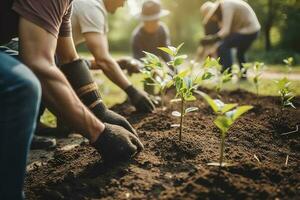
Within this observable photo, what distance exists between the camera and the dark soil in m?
1.96

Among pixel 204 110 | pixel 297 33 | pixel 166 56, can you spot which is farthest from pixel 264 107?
pixel 297 33

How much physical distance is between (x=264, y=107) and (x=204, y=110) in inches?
25.0

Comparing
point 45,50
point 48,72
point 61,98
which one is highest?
point 45,50

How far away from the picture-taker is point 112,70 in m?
3.88

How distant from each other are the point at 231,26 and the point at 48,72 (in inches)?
238

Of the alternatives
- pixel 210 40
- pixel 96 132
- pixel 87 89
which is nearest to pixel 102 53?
pixel 87 89

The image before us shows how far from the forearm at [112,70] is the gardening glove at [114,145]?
1.58 meters

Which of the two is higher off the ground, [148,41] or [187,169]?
[187,169]

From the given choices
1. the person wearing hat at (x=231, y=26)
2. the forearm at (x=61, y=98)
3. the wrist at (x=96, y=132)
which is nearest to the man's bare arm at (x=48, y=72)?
the forearm at (x=61, y=98)

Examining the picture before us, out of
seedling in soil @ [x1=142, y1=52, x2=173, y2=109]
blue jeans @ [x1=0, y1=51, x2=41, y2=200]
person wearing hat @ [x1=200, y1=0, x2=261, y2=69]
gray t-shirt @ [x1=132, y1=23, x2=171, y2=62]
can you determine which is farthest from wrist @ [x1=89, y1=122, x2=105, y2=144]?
person wearing hat @ [x1=200, y1=0, x2=261, y2=69]

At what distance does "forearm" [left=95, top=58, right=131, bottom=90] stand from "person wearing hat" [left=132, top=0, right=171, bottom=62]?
2592mm

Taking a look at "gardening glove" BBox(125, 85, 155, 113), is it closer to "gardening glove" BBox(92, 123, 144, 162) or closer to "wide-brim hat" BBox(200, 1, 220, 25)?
"gardening glove" BBox(92, 123, 144, 162)

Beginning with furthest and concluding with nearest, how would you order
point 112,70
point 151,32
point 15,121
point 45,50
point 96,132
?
point 151,32
point 112,70
point 96,132
point 45,50
point 15,121

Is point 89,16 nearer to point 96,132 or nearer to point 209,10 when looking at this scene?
point 96,132
